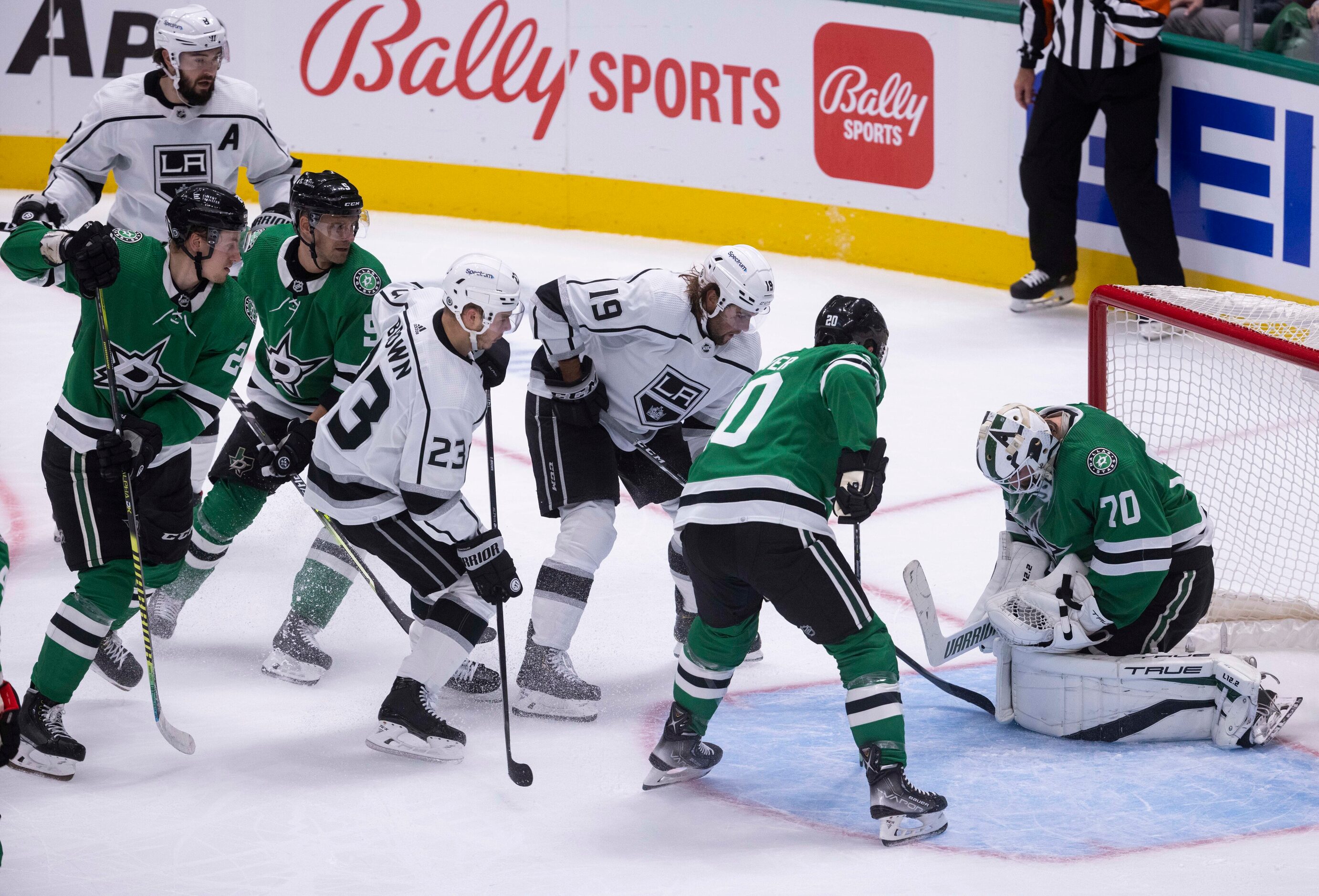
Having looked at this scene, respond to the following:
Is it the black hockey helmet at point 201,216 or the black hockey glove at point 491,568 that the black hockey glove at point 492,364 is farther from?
the black hockey helmet at point 201,216

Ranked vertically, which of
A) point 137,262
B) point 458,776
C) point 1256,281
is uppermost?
point 137,262

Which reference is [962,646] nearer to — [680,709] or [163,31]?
[680,709]

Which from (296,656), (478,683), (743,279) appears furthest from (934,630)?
(296,656)

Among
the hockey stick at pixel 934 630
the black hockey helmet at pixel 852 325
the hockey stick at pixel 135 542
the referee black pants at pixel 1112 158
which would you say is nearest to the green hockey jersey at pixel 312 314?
the hockey stick at pixel 135 542

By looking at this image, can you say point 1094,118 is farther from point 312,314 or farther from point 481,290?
point 481,290

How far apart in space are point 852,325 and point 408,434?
94 centimetres

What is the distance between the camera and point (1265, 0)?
21.4ft

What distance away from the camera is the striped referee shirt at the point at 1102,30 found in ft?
21.9

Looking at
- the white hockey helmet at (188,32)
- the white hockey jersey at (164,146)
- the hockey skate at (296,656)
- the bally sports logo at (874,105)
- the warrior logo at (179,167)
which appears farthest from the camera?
the bally sports logo at (874,105)

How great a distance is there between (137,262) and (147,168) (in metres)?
1.62

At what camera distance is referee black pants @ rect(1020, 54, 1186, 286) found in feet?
21.9

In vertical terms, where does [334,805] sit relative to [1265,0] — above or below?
below

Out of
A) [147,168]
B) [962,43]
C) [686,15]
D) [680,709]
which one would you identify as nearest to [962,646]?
[680,709]

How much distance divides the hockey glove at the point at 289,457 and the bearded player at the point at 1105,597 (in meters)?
1.65
